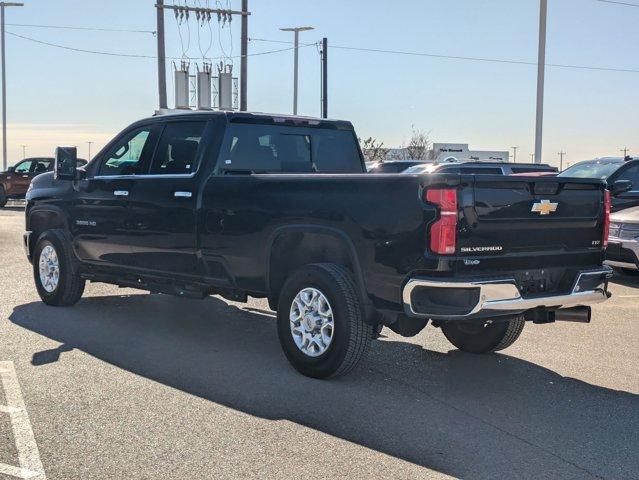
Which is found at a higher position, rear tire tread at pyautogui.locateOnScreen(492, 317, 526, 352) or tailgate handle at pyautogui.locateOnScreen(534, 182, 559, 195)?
tailgate handle at pyautogui.locateOnScreen(534, 182, 559, 195)

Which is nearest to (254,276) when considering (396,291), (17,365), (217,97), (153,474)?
(396,291)

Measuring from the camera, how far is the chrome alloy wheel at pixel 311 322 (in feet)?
18.8

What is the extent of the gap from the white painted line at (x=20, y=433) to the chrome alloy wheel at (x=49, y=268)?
2.68 meters

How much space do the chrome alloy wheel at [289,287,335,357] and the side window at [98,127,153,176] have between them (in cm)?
266

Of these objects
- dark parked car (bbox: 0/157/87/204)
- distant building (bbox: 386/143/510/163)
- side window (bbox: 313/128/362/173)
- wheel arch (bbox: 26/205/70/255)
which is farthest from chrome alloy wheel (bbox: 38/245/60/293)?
distant building (bbox: 386/143/510/163)

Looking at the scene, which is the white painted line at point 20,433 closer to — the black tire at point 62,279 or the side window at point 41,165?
the black tire at point 62,279

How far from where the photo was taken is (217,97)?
87.0 feet

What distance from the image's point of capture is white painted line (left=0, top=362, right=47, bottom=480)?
4004mm

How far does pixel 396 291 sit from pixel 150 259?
297 cm

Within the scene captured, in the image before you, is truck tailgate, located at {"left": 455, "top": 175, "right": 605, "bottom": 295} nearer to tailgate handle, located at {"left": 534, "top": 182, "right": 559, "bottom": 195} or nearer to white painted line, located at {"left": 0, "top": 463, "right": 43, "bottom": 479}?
tailgate handle, located at {"left": 534, "top": 182, "right": 559, "bottom": 195}

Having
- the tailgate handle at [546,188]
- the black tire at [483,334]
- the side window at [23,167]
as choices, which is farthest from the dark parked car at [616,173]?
the side window at [23,167]

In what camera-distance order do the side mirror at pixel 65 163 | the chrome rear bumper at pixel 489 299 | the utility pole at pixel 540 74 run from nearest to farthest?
the chrome rear bumper at pixel 489 299
the side mirror at pixel 65 163
the utility pole at pixel 540 74

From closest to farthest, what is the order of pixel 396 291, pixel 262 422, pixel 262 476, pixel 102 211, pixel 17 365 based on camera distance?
pixel 262 476 < pixel 262 422 < pixel 396 291 < pixel 17 365 < pixel 102 211

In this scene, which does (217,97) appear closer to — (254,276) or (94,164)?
(94,164)
